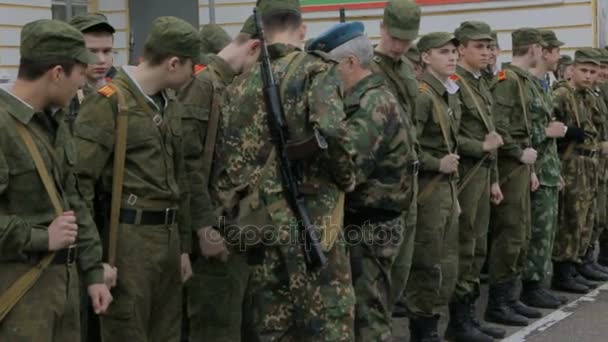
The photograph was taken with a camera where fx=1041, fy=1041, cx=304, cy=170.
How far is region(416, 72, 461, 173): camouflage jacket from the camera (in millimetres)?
6809

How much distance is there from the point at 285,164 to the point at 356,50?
919 mm

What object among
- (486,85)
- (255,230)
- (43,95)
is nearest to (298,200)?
(255,230)

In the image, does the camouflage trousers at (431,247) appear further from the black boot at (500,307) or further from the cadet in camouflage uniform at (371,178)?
the black boot at (500,307)

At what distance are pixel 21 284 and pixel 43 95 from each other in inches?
29.6

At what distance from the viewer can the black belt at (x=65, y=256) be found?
13.7ft

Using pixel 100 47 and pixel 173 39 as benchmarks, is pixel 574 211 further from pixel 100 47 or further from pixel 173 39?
pixel 173 39

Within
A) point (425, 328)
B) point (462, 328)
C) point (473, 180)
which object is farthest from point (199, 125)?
point (462, 328)

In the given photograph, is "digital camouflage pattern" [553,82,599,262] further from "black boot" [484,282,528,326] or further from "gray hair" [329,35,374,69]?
"gray hair" [329,35,374,69]

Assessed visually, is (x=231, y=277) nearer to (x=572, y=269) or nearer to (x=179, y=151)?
(x=179, y=151)

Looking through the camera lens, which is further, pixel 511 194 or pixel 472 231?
pixel 511 194

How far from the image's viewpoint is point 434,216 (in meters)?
6.71

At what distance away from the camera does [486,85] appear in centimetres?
823

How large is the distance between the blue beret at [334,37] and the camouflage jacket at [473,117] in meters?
2.34

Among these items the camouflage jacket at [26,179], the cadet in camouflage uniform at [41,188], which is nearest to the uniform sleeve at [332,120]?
the cadet in camouflage uniform at [41,188]
